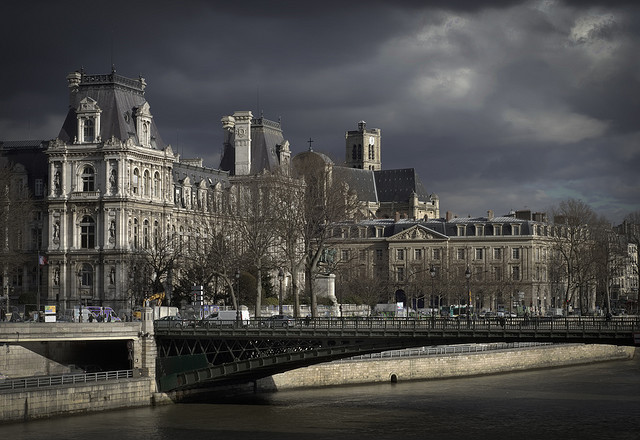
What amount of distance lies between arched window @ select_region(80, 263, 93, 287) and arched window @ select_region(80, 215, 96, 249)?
1.89 meters

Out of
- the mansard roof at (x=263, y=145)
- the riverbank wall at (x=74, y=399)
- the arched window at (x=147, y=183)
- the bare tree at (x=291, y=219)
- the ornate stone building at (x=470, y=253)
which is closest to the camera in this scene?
the riverbank wall at (x=74, y=399)

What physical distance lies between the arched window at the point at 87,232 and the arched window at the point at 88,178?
2.78 metres

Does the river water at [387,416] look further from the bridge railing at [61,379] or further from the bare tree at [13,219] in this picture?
the bare tree at [13,219]

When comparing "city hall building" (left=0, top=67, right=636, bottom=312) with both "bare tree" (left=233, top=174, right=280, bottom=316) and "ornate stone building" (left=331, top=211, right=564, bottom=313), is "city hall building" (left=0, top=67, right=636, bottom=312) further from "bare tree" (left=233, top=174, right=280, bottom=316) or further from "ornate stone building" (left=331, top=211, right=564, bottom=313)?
"ornate stone building" (left=331, top=211, right=564, bottom=313)

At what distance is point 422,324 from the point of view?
6794 cm

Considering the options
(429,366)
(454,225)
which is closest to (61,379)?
(429,366)

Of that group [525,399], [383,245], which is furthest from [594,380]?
[383,245]

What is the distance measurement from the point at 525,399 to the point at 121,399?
25958mm

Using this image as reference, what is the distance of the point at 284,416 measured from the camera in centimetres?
6775

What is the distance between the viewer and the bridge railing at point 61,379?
6444cm

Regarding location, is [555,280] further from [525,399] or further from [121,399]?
[121,399]

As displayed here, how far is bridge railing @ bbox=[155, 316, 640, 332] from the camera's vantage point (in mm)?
61750

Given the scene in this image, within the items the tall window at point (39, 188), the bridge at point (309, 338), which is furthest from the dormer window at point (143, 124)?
the bridge at point (309, 338)

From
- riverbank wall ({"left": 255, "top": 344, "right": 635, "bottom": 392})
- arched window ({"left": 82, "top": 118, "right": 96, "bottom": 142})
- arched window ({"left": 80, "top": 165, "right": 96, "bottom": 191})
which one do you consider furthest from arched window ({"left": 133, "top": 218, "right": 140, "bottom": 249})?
riverbank wall ({"left": 255, "top": 344, "right": 635, "bottom": 392})
